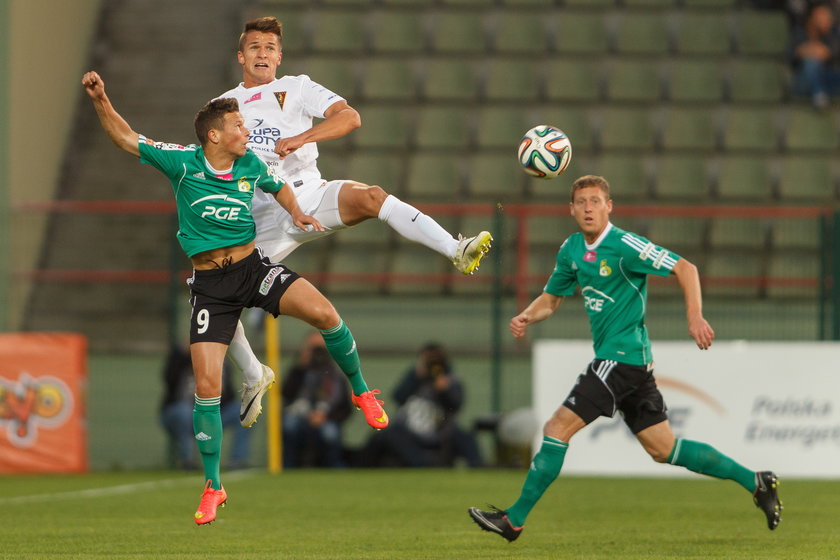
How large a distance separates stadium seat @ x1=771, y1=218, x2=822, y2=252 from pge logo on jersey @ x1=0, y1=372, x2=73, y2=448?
23.3ft

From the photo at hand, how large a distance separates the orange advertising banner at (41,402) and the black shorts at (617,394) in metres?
6.96

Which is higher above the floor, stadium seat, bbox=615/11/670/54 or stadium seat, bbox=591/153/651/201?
stadium seat, bbox=615/11/670/54

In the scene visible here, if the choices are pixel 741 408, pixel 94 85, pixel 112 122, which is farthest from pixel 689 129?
pixel 94 85

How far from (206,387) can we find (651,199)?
33.1 ft

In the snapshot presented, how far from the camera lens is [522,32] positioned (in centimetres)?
1836

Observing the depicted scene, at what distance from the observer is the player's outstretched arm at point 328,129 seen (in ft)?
23.5

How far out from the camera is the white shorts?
7543mm

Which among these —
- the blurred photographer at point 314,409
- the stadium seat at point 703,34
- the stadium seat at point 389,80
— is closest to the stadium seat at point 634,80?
the stadium seat at point 703,34

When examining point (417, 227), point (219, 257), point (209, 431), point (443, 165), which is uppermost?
point (443, 165)

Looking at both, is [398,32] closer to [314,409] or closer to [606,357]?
[314,409]

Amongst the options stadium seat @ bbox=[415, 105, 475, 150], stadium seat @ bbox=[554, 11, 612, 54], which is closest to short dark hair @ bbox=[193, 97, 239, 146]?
stadium seat @ bbox=[415, 105, 475, 150]

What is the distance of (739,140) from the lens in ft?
56.3

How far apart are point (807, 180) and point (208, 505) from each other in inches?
443

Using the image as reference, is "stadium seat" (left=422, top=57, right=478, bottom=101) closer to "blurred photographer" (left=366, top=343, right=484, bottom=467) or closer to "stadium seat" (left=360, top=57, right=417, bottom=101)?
"stadium seat" (left=360, top=57, right=417, bottom=101)
